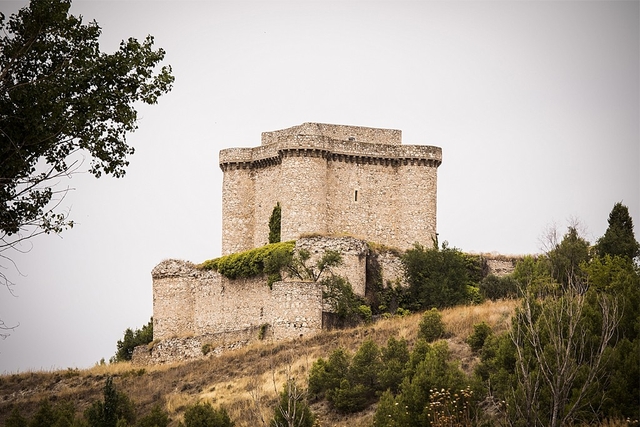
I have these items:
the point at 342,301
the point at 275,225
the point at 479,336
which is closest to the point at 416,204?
the point at 275,225

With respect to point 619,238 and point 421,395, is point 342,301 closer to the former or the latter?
point 619,238

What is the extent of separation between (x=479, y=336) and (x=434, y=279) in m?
13.2

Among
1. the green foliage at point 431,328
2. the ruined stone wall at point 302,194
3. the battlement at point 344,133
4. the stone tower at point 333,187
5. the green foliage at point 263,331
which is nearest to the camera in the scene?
the green foliage at point 431,328

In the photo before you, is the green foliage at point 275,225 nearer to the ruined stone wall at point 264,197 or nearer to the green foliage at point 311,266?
the ruined stone wall at point 264,197

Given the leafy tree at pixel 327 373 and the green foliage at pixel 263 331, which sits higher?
the green foliage at pixel 263 331

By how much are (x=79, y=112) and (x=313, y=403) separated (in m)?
16.5

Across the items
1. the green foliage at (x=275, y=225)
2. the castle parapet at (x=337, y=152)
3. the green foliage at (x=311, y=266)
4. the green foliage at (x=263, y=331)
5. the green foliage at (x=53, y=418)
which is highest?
the castle parapet at (x=337, y=152)

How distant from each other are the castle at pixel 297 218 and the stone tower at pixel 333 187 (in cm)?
5

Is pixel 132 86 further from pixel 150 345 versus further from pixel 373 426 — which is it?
pixel 150 345

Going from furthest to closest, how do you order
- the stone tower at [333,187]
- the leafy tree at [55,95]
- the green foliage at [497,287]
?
the stone tower at [333,187] < the green foliage at [497,287] < the leafy tree at [55,95]

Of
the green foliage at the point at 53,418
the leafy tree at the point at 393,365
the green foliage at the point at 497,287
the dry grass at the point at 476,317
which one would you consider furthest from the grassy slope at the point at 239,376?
the green foliage at the point at 497,287

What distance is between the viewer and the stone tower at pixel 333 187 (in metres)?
58.8

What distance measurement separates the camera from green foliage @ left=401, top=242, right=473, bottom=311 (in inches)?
2050

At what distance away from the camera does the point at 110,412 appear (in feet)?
123
